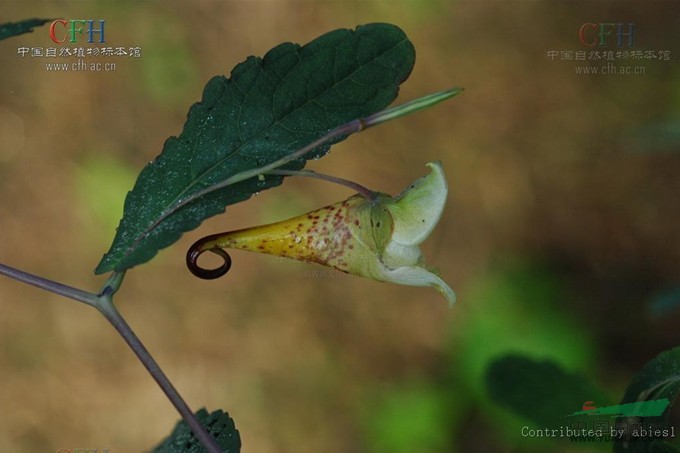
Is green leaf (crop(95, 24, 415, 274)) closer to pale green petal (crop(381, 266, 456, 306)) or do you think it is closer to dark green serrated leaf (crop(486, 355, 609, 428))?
Result: pale green petal (crop(381, 266, 456, 306))

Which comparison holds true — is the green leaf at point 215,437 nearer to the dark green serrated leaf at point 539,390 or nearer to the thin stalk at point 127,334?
the thin stalk at point 127,334

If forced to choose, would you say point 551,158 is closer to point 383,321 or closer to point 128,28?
point 383,321

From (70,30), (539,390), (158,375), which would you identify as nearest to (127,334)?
(158,375)

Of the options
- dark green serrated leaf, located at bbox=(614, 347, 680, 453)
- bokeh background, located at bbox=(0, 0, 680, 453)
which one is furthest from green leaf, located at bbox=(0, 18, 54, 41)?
bokeh background, located at bbox=(0, 0, 680, 453)

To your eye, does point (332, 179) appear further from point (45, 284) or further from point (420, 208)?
point (45, 284)

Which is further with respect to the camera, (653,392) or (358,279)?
(358,279)

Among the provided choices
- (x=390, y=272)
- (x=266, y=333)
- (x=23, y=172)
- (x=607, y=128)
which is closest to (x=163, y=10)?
(x=23, y=172)
